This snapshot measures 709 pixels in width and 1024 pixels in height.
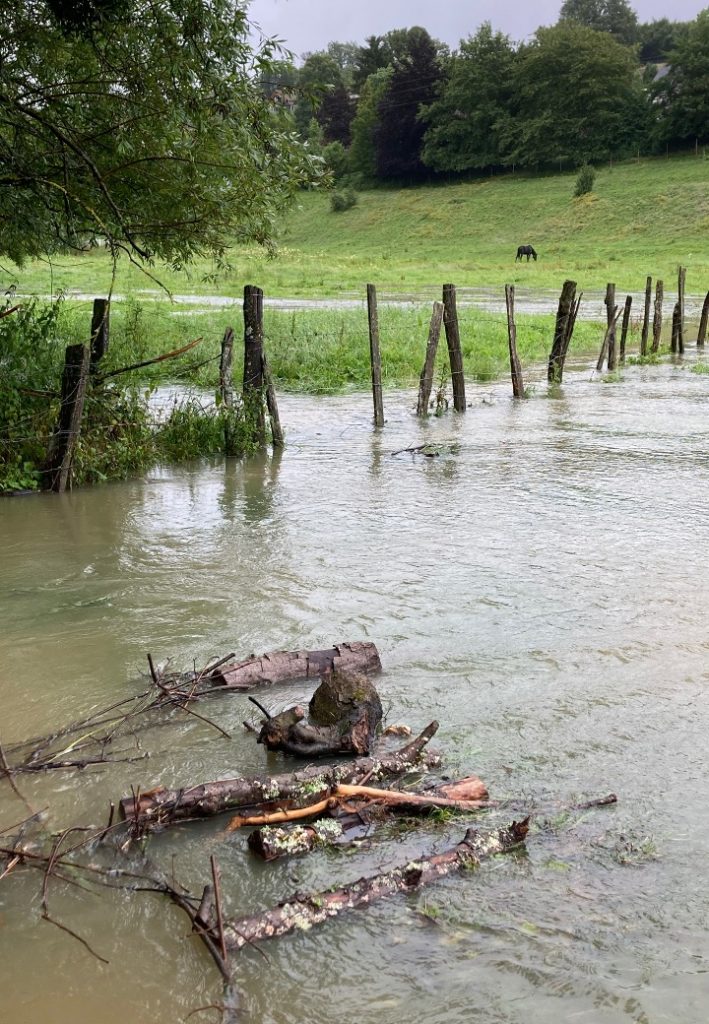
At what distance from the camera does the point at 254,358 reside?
38.1 feet

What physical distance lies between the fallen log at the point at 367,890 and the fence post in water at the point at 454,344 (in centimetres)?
1081

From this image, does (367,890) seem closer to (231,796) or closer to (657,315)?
(231,796)

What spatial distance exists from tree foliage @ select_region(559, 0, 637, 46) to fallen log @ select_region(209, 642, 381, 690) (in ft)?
474

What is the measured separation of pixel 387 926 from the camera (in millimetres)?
3410

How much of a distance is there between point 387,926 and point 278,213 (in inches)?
440

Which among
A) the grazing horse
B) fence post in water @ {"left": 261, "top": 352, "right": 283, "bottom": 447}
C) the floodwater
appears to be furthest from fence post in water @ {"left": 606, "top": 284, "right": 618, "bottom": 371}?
the grazing horse

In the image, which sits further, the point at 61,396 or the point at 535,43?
the point at 535,43

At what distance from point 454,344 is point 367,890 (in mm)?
11327

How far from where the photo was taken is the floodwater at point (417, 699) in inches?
126

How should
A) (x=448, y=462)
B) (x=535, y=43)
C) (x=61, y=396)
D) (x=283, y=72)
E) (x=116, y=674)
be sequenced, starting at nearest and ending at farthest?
1. (x=116, y=674)
2. (x=61, y=396)
3. (x=283, y=72)
4. (x=448, y=462)
5. (x=535, y=43)

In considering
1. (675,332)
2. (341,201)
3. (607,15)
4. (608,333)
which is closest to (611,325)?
(608,333)

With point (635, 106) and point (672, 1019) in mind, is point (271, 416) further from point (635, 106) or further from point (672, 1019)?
point (635, 106)

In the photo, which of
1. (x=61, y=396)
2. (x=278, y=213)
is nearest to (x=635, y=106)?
(x=278, y=213)

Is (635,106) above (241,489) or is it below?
above
